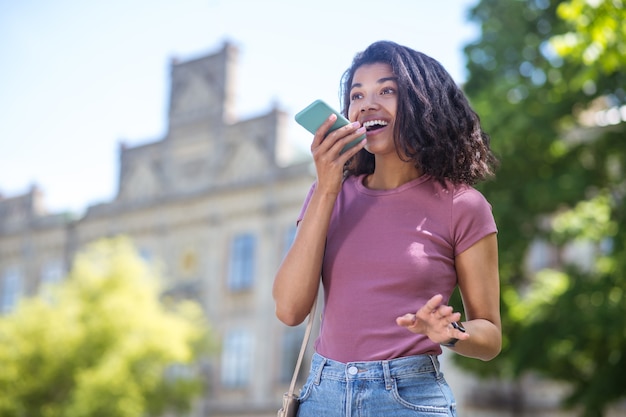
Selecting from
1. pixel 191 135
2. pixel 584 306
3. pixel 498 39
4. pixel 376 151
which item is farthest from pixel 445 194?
pixel 191 135

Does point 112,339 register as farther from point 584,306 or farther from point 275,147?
point 584,306

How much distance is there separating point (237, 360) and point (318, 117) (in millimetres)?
27789

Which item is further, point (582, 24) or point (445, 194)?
point (582, 24)

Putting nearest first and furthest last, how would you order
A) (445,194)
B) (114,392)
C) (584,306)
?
(445,194), (584,306), (114,392)

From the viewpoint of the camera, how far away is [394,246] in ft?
9.41

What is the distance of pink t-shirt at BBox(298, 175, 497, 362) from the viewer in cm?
282

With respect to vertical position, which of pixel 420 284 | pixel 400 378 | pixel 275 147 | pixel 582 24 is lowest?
pixel 400 378

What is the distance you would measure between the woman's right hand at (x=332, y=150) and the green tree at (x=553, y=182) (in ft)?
42.6

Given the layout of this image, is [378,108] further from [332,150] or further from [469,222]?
[469,222]

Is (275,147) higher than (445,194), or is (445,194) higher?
(275,147)

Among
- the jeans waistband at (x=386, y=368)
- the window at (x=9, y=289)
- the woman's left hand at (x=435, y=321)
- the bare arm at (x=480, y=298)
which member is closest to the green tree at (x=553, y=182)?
the bare arm at (x=480, y=298)

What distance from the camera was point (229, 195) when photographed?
31.9 m

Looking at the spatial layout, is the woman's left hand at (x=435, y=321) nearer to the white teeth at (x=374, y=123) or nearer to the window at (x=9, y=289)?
the white teeth at (x=374, y=123)

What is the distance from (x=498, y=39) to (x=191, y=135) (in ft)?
57.8
